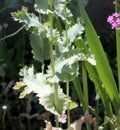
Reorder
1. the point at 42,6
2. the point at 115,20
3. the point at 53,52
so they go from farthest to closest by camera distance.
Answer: the point at 115,20 → the point at 53,52 → the point at 42,6

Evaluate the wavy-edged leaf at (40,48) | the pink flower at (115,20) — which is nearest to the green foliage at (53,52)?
the wavy-edged leaf at (40,48)

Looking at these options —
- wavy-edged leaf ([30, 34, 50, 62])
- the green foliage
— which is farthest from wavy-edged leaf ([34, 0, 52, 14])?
wavy-edged leaf ([30, 34, 50, 62])

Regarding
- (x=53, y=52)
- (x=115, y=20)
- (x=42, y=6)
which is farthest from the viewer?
(x=115, y=20)

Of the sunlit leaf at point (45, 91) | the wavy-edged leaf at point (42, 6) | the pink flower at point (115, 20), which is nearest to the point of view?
the wavy-edged leaf at point (42, 6)

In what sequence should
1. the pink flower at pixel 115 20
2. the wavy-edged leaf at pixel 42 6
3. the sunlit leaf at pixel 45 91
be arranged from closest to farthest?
the wavy-edged leaf at pixel 42 6 < the sunlit leaf at pixel 45 91 < the pink flower at pixel 115 20

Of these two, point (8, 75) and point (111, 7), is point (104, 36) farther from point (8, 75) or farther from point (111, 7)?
point (8, 75)

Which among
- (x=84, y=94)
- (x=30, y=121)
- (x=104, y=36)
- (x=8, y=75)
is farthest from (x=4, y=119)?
(x=104, y=36)

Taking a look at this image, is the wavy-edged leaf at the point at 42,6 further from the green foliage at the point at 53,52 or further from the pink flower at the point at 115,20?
the pink flower at the point at 115,20

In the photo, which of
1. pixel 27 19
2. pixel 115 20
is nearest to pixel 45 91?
pixel 27 19

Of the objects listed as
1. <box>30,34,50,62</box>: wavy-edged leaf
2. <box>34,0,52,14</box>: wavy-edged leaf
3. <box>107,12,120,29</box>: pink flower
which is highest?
<box>34,0,52,14</box>: wavy-edged leaf

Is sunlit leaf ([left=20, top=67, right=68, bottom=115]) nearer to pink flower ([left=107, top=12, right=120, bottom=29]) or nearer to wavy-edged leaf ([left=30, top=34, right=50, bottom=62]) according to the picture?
wavy-edged leaf ([left=30, top=34, right=50, bottom=62])

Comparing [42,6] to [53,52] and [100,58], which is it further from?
[100,58]
